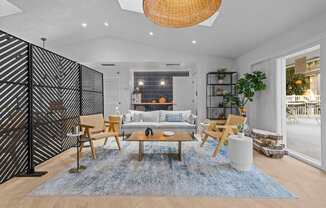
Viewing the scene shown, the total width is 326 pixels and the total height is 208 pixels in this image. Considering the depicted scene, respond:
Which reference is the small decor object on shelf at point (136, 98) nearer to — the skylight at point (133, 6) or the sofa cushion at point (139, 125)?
the sofa cushion at point (139, 125)

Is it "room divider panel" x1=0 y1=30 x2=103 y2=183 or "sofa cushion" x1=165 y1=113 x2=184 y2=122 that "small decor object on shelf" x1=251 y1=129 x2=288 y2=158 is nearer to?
"sofa cushion" x1=165 y1=113 x2=184 y2=122

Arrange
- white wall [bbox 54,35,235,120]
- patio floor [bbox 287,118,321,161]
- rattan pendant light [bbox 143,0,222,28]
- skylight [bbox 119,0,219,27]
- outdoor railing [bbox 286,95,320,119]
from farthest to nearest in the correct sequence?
outdoor railing [bbox 286,95,320,119] → white wall [bbox 54,35,235,120] → skylight [bbox 119,0,219,27] → patio floor [bbox 287,118,321,161] → rattan pendant light [bbox 143,0,222,28]

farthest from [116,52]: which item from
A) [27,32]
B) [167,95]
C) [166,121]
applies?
[167,95]

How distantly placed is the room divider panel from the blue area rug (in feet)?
2.40

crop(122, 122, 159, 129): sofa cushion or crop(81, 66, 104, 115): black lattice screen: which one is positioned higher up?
crop(81, 66, 104, 115): black lattice screen

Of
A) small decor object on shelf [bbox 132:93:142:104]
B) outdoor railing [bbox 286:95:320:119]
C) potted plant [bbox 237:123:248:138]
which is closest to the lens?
potted plant [bbox 237:123:248:138]

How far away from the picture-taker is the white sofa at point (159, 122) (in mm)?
5431

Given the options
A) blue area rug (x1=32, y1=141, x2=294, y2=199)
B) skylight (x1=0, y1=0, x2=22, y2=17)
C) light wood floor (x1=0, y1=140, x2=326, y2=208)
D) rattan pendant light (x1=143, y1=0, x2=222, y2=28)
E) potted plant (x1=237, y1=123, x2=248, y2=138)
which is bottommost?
light wood floor (x1=0, y1=140, x2=326, y2=208)

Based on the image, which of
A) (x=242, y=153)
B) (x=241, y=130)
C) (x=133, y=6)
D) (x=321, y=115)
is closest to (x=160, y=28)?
(x=133, y=6)

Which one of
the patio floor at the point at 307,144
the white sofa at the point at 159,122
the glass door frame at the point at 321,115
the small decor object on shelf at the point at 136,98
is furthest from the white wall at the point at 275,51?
the small decor object on shelf at the point at 136,98

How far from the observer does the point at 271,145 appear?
13.0 ft

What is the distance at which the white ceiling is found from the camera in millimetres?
3289

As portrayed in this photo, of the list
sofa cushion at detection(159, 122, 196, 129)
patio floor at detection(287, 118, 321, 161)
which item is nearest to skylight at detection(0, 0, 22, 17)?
sofa cushion at detection(159, 122, 196, 129)

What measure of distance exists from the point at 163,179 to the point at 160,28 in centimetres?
386
